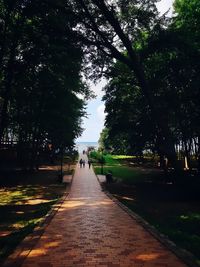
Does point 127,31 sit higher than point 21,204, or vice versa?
point 127,31

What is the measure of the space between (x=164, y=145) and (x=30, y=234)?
853 cm

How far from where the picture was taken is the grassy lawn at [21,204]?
1055cm

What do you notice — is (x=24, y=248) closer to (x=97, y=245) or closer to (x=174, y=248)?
(x=97, y=245)

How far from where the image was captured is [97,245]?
888 cm

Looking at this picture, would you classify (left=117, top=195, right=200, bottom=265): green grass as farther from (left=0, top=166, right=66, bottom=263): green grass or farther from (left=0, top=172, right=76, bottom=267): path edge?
(left=0, top=166, right=66, bottom=263): green grass

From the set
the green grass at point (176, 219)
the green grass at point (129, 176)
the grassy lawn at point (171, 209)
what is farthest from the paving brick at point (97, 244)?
the green grass at point (129, 176)

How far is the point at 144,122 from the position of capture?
27016 mm

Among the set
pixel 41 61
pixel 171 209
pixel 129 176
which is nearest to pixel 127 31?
pixel 41 61

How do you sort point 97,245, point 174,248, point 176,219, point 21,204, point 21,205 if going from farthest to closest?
1. point 21,204
2. point 21,205
3. point 176,219
4. point 97,245
5. point 174,248

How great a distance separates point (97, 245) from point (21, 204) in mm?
9865

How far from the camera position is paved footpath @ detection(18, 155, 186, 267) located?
7.45 metres

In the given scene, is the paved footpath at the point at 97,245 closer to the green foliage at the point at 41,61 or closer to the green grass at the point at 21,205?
the green grass at the point at 21,205

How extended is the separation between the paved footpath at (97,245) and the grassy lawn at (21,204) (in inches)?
36.1

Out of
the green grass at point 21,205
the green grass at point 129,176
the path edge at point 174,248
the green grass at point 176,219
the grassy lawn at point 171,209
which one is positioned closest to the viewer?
the path edge at point 174,248
